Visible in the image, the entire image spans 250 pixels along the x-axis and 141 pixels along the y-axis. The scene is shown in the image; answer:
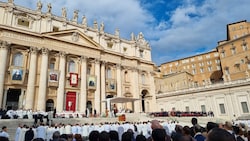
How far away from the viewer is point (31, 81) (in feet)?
80.6

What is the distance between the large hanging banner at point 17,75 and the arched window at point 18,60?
1554 millimetres

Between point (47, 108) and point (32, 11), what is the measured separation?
14788 mm

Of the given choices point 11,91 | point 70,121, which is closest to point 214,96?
point 70,121

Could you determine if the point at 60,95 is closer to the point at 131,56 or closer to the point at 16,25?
the point at 16,25

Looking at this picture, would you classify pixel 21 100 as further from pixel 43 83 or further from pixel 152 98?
pixel 152 98

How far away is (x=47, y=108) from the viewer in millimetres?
26000

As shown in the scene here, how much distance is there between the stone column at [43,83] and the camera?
24.3 m

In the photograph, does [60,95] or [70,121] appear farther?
[60,95]

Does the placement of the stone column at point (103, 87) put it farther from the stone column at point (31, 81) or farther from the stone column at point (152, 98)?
the stone column at point (152, 98)

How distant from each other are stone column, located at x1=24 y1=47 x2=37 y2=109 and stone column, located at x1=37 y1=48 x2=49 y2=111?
836 mm

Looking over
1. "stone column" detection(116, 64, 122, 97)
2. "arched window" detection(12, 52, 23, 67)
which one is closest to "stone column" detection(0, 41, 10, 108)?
"arched window" detection(12, 52, 23, 67)

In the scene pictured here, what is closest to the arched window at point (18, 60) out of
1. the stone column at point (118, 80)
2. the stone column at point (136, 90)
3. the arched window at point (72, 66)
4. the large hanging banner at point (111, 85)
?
the arched window at point (72, 66)

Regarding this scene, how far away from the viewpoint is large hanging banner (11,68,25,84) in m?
23.6

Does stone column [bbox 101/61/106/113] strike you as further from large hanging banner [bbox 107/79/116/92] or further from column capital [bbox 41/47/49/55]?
column capital [bbox 41/47/49/55]
